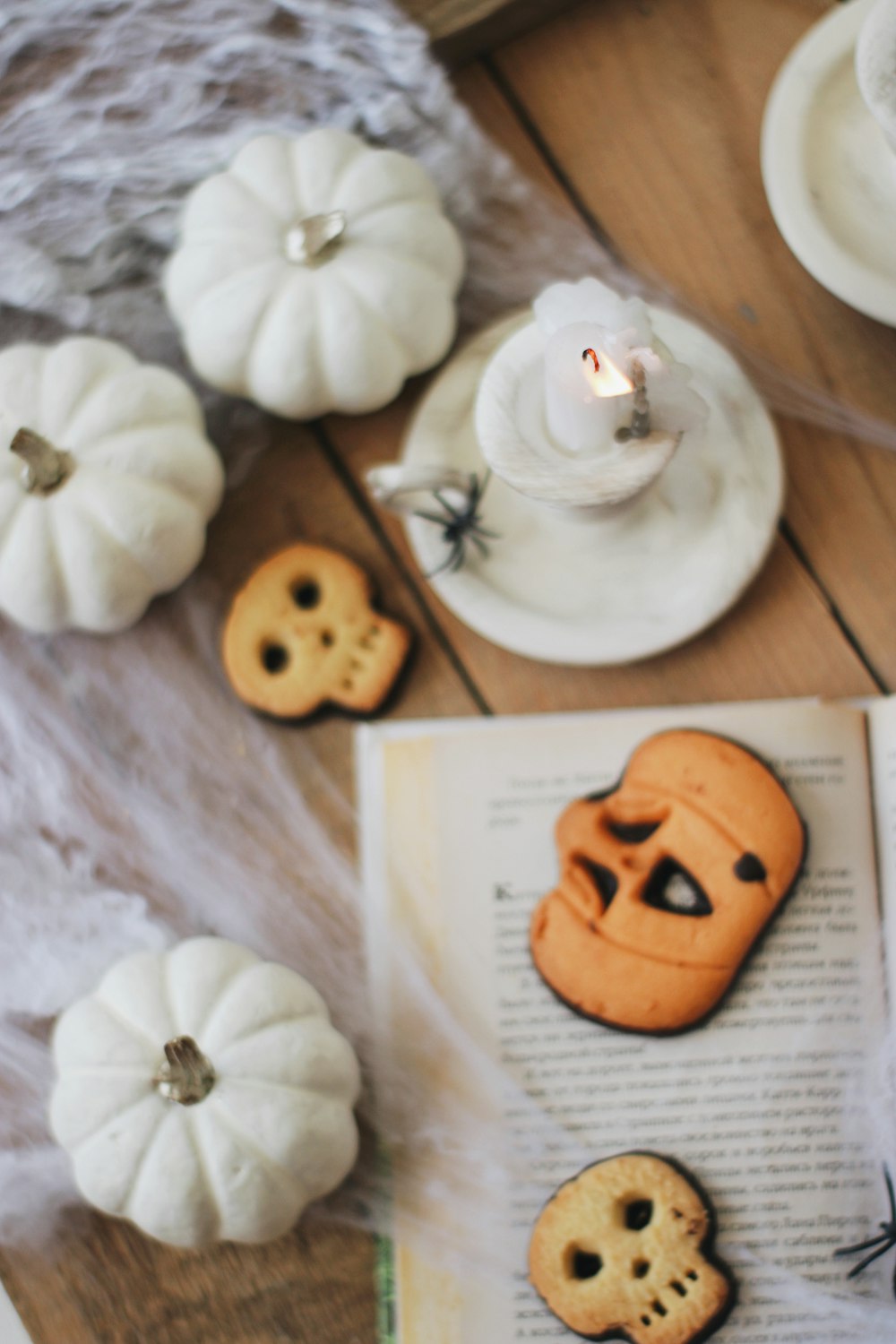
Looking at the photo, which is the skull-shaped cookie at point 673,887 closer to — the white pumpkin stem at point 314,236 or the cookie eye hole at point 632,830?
the cookie eye hole at point 632,830

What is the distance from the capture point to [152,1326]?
0.57 m

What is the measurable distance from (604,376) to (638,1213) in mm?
381

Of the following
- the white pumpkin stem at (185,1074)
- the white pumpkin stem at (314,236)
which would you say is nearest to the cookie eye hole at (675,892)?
the white pumpkin stem at (185,1074)

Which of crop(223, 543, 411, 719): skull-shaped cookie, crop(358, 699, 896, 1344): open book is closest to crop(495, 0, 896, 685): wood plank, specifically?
crop(358, 699, 896, 1344): open book

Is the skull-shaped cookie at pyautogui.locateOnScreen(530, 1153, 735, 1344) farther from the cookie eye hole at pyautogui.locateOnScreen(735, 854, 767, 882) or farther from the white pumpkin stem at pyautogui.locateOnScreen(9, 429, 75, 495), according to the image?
the white pumpkin stem at pyautogui.locateOnScreen(9, 429, 75, 495)

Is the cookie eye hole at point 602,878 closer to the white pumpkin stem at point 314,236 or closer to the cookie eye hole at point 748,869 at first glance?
the cookie eye hole at point 748,869

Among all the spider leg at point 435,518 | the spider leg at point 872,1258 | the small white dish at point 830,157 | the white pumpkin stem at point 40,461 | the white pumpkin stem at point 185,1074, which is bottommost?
the spider leg at point 872,1258

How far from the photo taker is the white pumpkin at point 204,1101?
49 cm

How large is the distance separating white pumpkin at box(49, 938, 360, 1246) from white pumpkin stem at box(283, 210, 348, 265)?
328 millimetres

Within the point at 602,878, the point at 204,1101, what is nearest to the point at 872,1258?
the point at 602,878

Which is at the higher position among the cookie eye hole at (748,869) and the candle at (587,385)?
the candle at (587,385)

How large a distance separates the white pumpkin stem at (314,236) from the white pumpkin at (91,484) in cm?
9

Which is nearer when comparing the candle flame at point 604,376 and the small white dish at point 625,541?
the candle flame at point 604,376

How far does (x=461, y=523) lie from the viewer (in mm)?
590
